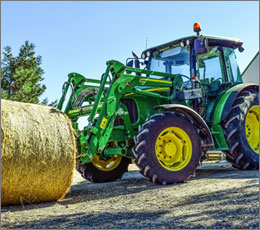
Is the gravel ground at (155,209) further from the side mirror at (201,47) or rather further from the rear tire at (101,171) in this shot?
the side mirror at (201,47)

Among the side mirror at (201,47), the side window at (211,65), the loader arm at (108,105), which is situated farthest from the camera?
the side window at (211,65)

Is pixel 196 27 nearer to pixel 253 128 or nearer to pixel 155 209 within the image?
pixel 253 128

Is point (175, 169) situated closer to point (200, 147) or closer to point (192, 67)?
point (200, 147)

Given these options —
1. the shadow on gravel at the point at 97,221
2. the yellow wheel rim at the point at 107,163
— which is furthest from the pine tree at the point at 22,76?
the shadow on gravel at the point at 97,221

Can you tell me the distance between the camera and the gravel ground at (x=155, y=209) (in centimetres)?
345

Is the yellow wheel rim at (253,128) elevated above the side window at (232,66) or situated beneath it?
situated beneath

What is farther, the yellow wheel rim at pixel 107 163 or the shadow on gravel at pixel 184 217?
the yellow wheel rim at pixel 107 163

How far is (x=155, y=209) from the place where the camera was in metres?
4.12

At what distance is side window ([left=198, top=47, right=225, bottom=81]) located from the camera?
759 cm

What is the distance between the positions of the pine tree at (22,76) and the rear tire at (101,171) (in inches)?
330

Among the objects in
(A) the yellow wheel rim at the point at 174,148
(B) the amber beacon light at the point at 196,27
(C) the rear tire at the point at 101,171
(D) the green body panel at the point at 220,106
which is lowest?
(C) the rear tire at the point at 101,171

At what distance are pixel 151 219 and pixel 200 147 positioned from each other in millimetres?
2881

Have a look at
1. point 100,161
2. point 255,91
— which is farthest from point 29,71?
point 255,91

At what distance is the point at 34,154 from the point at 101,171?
9.12 feet
